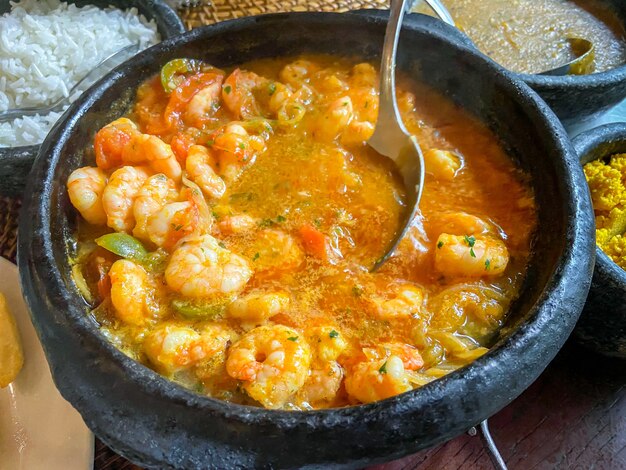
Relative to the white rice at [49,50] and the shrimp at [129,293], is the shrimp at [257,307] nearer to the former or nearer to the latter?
the shrimp at [129,293]

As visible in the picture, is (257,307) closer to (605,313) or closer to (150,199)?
(150,199)

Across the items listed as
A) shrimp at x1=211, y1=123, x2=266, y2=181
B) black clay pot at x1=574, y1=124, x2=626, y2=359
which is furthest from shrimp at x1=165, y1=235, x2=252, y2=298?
black clay pot at x1=574, y1=124, x2=626, y2=359

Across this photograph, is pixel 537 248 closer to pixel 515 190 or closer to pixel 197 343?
pixel 515 190

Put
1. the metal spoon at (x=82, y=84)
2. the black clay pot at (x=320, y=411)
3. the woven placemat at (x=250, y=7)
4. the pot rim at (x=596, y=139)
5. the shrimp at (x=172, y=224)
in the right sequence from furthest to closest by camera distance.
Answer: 1. the woven placemat at (x=250, y=7)
2. the metal spoon at (x=82, y=84)
3. the pot rim at (x=596, y=139)
4. the shrimp at (x=172, y=224)
5. the black clay pot at (x=320, y=411)

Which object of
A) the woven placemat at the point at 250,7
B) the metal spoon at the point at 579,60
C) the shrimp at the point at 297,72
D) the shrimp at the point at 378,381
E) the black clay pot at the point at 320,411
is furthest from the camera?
the woven placemat at the point at 250,7

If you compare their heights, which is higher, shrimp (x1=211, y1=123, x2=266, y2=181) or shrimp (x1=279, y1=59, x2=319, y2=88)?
shrimp (x1=279, y1=59, x2=319, y2=88)

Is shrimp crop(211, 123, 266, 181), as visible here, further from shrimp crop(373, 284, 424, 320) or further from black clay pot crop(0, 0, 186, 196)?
black clay pot crop(0, 0, 186, 196)

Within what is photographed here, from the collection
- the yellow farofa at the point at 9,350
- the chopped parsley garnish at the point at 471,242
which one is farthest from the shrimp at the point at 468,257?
the yellow farofa at the point at 9,350
